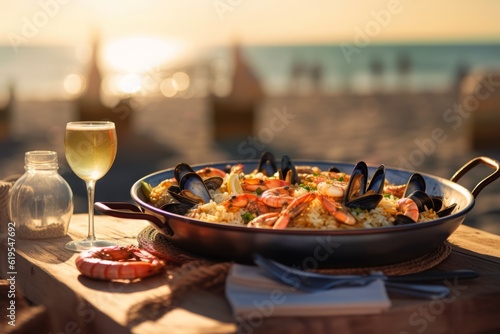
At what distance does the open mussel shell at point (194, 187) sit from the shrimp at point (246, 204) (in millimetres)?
267

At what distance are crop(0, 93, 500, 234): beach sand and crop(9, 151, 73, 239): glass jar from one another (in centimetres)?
711

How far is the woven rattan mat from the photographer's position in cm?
203

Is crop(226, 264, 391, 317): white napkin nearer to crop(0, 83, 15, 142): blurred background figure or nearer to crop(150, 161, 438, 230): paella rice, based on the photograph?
crop(150, 161, 438, 230): paella rice

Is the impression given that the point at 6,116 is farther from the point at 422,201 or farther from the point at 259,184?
the point at 422,201

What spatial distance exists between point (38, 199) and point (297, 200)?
1229 millimetres

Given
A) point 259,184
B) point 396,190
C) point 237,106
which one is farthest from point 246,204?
point 237,106

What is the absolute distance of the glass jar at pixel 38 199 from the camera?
9.41 ft

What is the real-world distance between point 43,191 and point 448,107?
73.2ft

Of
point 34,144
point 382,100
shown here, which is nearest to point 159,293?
point 34,144

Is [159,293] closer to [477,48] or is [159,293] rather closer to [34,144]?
[34,144]

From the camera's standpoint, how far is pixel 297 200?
7.86 ft

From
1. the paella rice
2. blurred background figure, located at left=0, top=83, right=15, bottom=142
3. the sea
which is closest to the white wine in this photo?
the paella rice

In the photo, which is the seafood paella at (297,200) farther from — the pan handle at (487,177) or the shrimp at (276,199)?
the pan handle at (487,177)

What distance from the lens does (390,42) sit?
74.9 m
